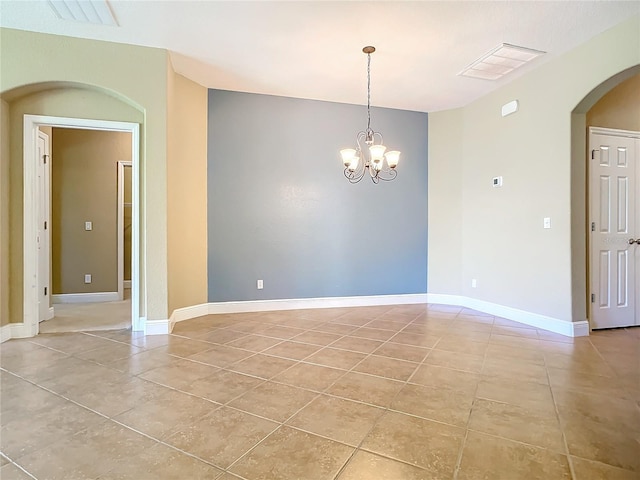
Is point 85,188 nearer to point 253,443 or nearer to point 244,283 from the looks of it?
Result: point 244,283

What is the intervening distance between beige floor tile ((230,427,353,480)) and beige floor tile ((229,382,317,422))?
0.21m

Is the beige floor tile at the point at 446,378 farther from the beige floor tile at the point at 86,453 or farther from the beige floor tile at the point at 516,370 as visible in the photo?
the beige floor tile at the point at 86,453

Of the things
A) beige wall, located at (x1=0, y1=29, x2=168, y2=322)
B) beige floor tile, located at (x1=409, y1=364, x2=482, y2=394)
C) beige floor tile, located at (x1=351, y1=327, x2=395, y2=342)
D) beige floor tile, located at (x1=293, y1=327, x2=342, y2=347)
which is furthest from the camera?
beige floor tile, located at (x1=351, y1=327, x2=395, y2=342)

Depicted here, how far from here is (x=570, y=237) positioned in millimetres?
3443

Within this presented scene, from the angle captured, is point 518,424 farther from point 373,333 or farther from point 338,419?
point 373,333

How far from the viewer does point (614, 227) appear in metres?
3.72

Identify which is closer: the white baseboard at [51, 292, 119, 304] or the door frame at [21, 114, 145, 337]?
the door frame at [21, 114, 145, 337]

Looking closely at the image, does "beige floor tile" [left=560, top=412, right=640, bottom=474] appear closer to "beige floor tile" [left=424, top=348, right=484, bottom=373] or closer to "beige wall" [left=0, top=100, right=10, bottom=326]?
"beige floor tile" [left=424, top=348, right=484, bottom=373]

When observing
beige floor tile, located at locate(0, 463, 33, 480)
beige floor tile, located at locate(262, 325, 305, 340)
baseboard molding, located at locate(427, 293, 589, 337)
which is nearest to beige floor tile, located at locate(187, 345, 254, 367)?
beige floor tile, located at locate(262, 325, 305, 340)

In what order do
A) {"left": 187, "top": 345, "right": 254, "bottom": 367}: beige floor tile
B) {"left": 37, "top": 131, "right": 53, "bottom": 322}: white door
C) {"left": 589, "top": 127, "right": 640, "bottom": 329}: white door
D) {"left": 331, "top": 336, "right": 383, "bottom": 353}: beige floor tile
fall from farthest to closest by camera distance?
{"left": 37, "top": 131, "right": 53, "bottom": 322}: white door → {"left": 589, "top": 127, "right": 640, "bottom": 329}: white door → {"left": 331, "top": 336, "right": 383, "bottom": 353}: beige floor tile → {"left": 187, "top": 345, "right": 254, "bottom": 367}: beige floor tile

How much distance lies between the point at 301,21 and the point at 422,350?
3.12 m

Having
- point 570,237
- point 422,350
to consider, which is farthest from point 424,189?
point 422,350

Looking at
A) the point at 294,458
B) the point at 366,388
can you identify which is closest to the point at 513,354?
the point at 366,388

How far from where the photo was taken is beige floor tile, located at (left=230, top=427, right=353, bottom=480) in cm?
144
